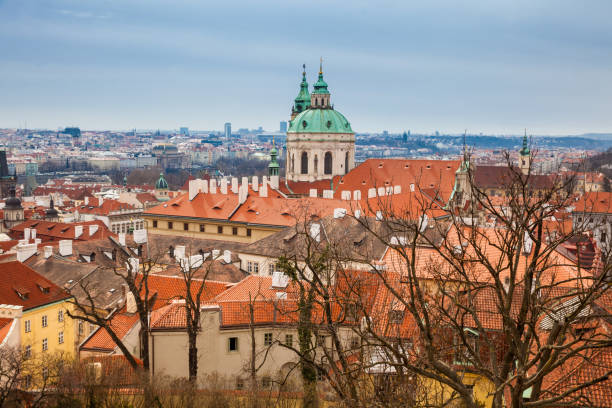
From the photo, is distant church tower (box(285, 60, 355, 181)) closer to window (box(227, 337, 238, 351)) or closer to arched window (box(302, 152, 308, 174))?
arched window (box(302, 152, 308, 174))

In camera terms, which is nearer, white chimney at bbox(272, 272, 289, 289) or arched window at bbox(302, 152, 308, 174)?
white chimney at bbox(272, 272, 289, 289)

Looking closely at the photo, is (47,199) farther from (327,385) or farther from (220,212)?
(327,385)

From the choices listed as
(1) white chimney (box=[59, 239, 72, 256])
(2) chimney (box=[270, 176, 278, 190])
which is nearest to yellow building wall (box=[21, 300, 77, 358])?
(1) white chimney (box=[59, 239, 72, 256])

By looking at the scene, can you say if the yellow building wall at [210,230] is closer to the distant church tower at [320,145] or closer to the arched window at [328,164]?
the distant church tower at [320,145]

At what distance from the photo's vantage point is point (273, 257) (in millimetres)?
41594

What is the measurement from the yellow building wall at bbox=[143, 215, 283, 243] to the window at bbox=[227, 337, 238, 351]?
27204 mm

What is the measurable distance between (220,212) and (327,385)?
122 feet

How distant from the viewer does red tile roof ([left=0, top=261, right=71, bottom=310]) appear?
101 ft

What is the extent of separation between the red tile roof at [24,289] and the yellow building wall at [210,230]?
73.1 feet

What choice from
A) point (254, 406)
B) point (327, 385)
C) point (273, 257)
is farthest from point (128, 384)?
point (273, 257)

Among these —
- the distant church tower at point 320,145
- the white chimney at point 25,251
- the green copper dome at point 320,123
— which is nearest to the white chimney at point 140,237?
the white chimney at point 25,251

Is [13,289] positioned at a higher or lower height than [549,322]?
lower

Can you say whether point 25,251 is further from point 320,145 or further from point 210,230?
point 320,145

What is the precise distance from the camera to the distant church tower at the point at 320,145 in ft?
269
